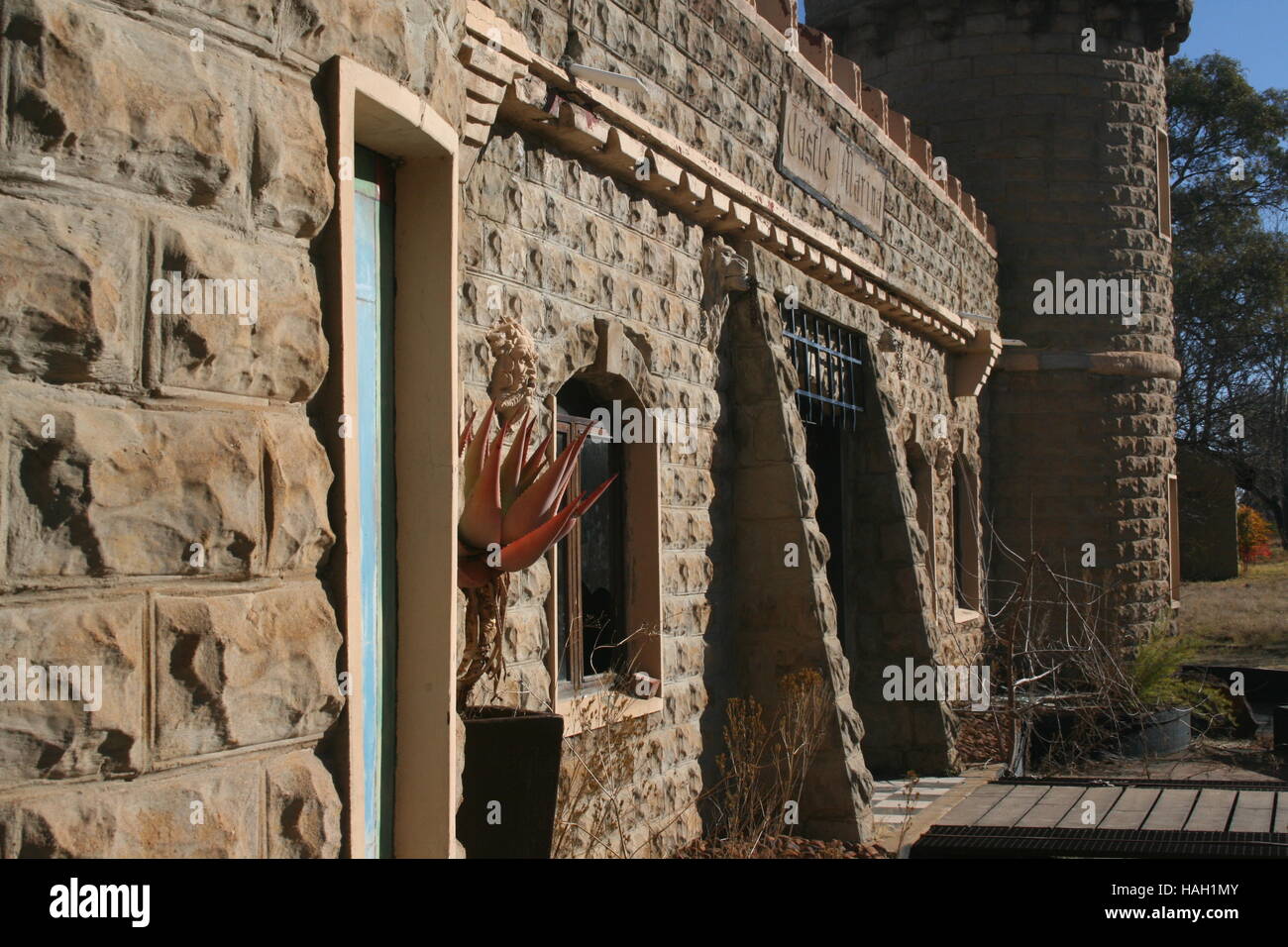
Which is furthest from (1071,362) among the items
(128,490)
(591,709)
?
(128,490)

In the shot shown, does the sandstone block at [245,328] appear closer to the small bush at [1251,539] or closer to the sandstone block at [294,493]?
the sandstone block at [294,493]

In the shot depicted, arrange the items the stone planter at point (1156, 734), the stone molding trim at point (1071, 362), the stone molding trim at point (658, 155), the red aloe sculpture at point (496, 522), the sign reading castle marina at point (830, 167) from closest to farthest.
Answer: the red aloe sculpture at point (496, 522) → the stone molding trim at point (658, 155) → the sign reading castle marina at point (830, 167) → the stone planter at point (1156, 734) → the stone molding trim at point (1071, 362)

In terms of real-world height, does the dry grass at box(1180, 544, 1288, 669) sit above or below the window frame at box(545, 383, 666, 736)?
below

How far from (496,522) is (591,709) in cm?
218

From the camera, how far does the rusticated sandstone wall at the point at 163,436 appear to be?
1752mm

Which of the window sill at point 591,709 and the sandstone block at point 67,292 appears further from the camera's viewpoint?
the window sill at point 591,709

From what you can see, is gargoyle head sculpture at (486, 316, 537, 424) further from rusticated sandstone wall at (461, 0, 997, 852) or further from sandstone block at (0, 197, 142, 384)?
sandstone block at (0, 197, 142, 384)

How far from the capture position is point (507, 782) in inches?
163

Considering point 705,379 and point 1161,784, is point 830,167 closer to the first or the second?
point 705,379

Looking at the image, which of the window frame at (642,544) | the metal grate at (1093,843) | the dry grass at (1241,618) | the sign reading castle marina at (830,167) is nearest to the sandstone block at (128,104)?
the metal grate at (1093,843)

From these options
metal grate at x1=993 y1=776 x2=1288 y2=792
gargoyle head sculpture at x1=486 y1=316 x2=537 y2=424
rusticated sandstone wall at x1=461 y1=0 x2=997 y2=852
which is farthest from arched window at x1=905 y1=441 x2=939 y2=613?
gargoyle head sculpture at x1=486 y1=316 x2=537 y2=424

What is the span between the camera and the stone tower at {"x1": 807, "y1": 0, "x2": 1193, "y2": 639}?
16.3 meters

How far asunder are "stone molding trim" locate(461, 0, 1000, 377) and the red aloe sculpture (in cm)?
157
